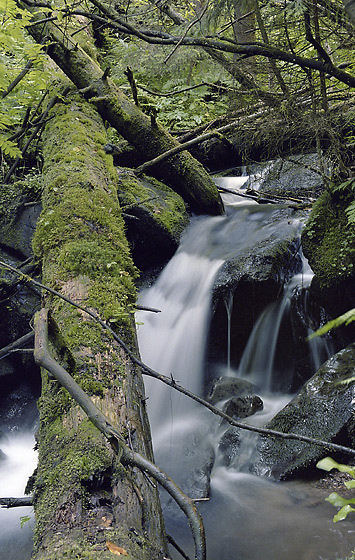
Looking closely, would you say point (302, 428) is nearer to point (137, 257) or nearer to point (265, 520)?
point (265, 520)

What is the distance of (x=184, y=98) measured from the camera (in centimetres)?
1112

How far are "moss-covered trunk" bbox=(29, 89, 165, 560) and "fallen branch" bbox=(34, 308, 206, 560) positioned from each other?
243 millimetres

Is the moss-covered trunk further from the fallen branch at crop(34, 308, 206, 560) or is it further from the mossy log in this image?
the mossy log

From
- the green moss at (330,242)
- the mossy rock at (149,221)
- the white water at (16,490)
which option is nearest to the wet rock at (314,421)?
the green moss at (330,242)

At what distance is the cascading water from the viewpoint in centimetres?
323

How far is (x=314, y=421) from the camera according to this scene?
4.28 metres

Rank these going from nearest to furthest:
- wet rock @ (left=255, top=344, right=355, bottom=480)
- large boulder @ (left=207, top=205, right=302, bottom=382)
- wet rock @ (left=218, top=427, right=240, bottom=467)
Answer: wet rock @ (left=255, top=344, right=355, bottom=480) < wet rock @ (left=218, top=427, right=240, bottom=467) < large boulder @ (left=207, top=205, right=302, bottom=382)

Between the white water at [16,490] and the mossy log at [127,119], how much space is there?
181 inches

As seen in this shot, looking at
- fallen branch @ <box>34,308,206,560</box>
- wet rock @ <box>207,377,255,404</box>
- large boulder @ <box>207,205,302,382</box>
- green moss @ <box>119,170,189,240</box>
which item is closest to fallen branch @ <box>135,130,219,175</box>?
green moss @ <box>119,170,189,240</box>

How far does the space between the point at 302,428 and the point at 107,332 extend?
236cm

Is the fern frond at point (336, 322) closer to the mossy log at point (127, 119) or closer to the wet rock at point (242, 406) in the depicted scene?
the wet rock at point (242, 406)

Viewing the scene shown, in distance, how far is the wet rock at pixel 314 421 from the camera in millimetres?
4059

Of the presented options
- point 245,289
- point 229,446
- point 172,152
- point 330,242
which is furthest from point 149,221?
point 229,446

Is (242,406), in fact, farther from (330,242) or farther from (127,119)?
(127,119)
